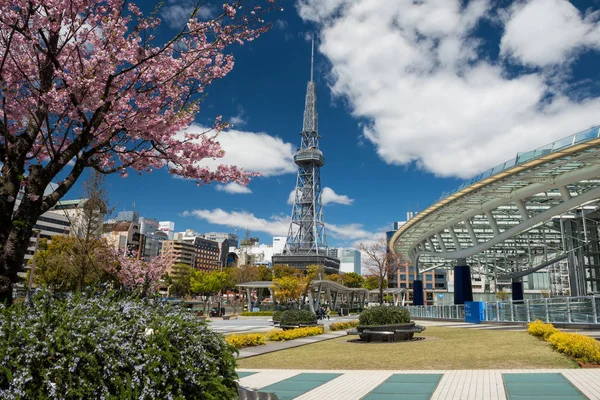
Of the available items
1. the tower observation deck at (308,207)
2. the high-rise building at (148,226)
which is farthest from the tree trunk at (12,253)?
→ the high-rise building at (148,226)

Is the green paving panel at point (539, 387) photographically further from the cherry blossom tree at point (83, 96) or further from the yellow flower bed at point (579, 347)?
the cherry blossom tree at point (83, 96)

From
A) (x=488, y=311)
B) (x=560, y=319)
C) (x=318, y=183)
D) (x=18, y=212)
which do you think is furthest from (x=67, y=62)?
(x=318, y=183)

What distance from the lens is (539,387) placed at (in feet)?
26.0

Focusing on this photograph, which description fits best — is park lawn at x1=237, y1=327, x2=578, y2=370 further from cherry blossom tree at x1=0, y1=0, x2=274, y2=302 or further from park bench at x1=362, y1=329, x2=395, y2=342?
cherry blossom tree at x1=0, y1=0, x2=274, y2=302

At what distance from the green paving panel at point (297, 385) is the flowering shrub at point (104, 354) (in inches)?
125

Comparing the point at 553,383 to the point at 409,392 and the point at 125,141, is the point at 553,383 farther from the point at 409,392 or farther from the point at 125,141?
the point at 125,141

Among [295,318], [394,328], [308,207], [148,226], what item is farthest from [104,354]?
[148,226]

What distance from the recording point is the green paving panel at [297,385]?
8.36 meters

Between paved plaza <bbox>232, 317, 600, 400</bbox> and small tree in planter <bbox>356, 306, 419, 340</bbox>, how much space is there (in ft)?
23.3

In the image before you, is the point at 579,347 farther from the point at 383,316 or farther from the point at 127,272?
the point at 127,272

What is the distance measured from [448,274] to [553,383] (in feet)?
435

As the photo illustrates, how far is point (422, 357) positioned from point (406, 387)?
14.6ft

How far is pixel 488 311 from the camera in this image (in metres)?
30.4

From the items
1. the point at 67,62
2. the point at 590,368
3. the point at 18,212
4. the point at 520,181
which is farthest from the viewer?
the point at 520,181
